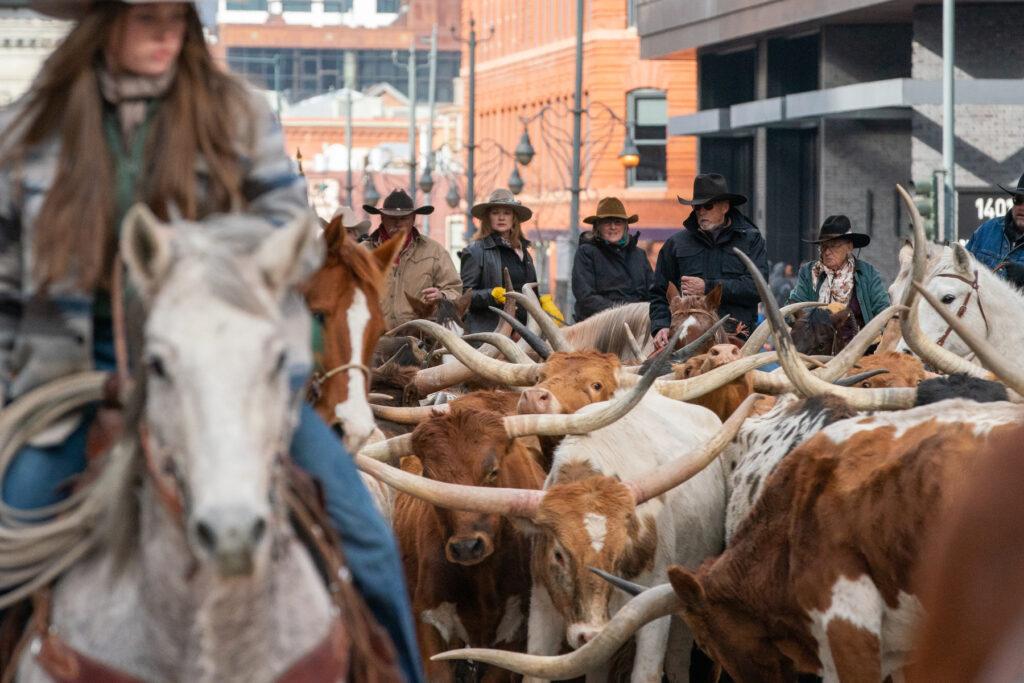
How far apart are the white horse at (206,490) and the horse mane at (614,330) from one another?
7.96m

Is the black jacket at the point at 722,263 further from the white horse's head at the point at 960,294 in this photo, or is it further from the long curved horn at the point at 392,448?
the long curved horn at the point at 392,448

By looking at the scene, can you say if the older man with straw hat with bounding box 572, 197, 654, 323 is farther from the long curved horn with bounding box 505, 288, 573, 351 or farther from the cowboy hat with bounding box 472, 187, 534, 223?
the long curved horn with bounding box 505, 288, 573, 351

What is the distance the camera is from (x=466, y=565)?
9.09m

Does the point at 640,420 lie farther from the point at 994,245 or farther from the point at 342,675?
the point at 342,675

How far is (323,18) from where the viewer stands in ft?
465

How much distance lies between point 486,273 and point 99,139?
9634mm

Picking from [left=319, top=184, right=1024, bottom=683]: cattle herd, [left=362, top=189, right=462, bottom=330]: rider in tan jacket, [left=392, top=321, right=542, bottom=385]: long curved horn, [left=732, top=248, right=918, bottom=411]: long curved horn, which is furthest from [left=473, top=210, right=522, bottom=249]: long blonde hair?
[left=732, top=248, right=918, bottom=411]: long curved horn

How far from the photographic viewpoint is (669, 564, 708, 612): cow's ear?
24.8 feet

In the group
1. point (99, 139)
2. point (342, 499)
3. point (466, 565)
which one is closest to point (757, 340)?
point (466, 565)

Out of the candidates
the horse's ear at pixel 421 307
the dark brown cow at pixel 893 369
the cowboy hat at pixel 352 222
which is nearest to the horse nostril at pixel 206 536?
the cowboy hat at pixel 352 222

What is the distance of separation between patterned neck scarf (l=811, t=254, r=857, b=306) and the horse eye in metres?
9.26

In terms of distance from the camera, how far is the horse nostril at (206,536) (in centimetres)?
361

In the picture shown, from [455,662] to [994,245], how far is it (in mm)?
5034

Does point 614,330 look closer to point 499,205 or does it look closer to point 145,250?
point 499,205
